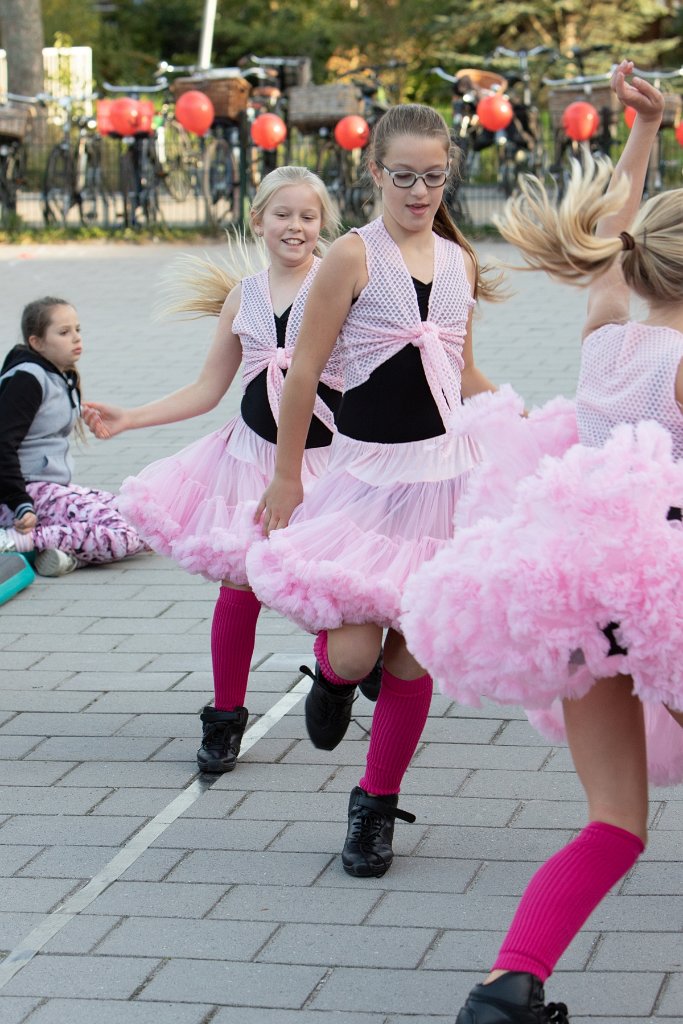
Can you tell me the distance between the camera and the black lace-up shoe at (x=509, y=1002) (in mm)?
2654

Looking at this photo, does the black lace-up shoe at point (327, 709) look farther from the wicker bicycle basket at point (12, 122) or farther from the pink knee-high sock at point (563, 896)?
the wicker bicycle basket at point (12, 122)

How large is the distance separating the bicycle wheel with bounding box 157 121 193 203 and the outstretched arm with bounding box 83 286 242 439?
14.1m

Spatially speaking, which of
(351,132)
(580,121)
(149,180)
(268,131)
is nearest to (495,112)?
(580,121)

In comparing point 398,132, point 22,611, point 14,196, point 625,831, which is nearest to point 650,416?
point 625,831

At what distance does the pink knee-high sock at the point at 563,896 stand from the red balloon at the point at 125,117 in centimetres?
1552

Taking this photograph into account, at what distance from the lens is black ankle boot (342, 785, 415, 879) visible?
3.66 m

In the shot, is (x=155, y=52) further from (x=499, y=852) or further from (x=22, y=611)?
(x=499, y=852)

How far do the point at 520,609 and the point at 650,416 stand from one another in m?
0.48

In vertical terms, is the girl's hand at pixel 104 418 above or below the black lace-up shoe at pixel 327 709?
above

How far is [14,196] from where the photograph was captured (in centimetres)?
1852

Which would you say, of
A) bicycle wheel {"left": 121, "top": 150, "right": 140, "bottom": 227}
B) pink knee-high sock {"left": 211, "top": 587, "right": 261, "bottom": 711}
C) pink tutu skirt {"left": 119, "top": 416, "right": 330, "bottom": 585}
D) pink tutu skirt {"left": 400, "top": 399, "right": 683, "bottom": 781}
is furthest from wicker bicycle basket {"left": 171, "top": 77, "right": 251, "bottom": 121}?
pink tutu skirt {"left": 400, "top": 399, "right": 683, "bottom": 781}

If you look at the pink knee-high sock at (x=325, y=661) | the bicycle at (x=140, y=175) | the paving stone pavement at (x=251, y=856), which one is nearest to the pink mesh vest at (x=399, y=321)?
the pink knee-high sock at (x=325, y=661)

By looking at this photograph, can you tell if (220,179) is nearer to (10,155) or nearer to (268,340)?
(10,155)

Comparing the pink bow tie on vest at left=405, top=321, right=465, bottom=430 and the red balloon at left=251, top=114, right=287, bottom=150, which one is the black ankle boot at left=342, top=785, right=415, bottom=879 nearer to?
Result: the pink bow tie on vest at left=405, top=321, right=465, bottom=430
